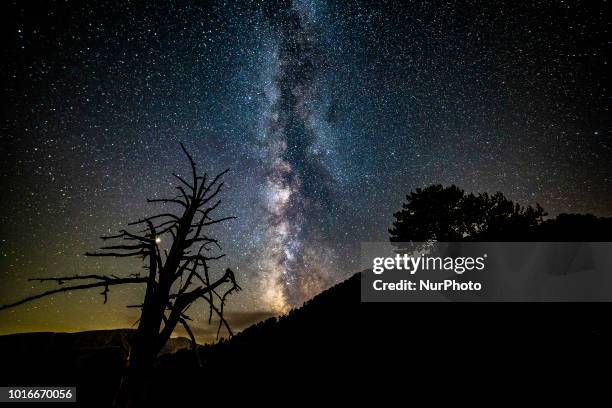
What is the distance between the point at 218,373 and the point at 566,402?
31.8ft

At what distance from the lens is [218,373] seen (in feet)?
32.9

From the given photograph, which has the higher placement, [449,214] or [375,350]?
[449,214]

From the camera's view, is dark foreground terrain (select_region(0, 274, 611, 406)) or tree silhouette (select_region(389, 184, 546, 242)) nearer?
dark foreground terrain (select_region(0, 274, 611, 406))

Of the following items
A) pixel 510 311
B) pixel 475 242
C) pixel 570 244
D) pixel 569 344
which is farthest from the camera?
pixel 475 242

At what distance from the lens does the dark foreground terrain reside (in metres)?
6.20

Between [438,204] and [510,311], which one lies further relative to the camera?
[438,204]

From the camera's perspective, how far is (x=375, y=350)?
25.6 ft

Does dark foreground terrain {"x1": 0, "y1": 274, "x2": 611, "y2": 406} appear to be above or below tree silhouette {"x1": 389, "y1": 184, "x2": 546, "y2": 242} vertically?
below

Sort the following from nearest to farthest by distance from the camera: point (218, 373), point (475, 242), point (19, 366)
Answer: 1. point (218, 373)
2. point (475, 242)
3. point (19, 366)

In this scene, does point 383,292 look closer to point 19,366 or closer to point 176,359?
point 176,359

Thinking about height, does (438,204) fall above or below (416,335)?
above

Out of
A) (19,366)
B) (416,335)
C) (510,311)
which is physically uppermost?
(510,311)

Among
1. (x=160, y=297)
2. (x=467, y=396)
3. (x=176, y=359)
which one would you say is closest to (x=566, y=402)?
(x=467, y=396)

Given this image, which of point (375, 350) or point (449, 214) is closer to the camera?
point (375, 350)
